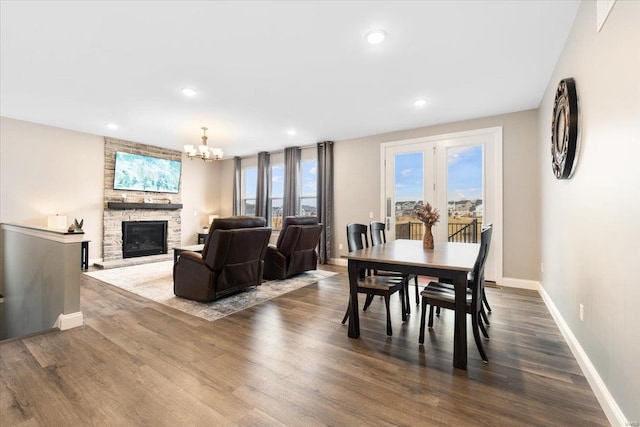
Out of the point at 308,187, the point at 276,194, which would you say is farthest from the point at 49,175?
the point at 308,187

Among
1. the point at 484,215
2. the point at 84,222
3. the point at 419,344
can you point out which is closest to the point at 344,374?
the point at 419,344

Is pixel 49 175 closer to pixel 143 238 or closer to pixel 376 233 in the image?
pixel 143 238

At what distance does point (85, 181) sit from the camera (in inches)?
227

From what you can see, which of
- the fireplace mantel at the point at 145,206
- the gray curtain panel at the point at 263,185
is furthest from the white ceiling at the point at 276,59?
the gray curtain panel at the point at 263,185

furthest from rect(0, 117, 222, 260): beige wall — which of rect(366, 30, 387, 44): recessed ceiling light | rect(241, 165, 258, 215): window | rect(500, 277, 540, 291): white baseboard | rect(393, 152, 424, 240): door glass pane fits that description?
rect(500, 277, 540, 291): white baseboard

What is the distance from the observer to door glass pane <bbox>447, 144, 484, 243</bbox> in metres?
4.62

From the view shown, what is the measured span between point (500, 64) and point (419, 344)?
303cm

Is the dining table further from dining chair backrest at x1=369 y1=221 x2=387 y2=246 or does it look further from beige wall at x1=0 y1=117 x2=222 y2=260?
beige wall at x1=0 y1=117 x2=222 y2=260

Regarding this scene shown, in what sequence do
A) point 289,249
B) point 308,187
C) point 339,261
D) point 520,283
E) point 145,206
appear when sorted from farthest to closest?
1. point 308,187
2. point 145,206
3. point 339,261
4. point 289,249
5. point 520,283

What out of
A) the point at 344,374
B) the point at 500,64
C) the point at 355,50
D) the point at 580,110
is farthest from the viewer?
the point at 500,64

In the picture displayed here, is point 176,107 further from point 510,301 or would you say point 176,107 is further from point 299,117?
point 510,301

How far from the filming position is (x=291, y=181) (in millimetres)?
6793

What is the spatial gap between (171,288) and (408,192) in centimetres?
436

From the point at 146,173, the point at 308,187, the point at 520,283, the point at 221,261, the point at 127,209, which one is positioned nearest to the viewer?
the point at 221,261
